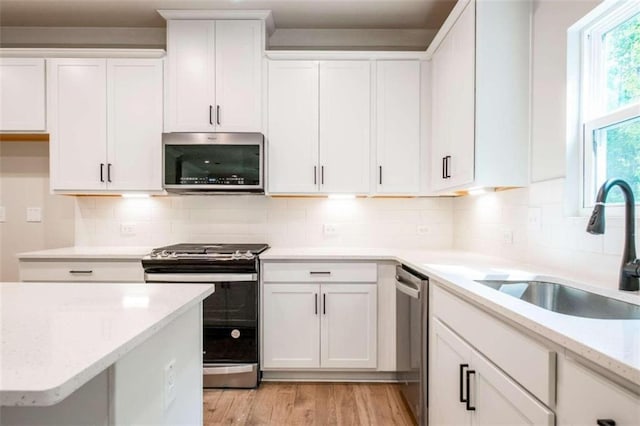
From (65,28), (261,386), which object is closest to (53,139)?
(65,28)

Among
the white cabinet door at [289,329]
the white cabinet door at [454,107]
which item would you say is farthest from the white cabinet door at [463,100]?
the white cabinet door at [289,329]

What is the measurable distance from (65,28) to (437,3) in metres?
3.13

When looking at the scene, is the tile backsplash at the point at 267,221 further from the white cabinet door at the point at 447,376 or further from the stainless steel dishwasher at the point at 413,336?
the white cabinet door at the point at 447,376

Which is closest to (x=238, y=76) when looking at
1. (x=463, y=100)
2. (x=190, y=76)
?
(x=190, y=76)

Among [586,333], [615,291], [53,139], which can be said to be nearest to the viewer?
[586,333]

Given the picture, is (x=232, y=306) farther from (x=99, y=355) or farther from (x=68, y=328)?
(x=99, y=355)

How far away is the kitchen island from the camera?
0.58 metres

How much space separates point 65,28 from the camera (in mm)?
3062

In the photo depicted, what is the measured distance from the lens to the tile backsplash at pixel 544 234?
144 centimetres

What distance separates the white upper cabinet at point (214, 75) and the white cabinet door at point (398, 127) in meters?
0.95

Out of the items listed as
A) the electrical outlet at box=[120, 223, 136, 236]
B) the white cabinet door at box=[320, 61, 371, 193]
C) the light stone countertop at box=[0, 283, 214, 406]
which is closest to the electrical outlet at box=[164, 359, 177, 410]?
the light stone countertop at box=[0, 283, 214, 406]

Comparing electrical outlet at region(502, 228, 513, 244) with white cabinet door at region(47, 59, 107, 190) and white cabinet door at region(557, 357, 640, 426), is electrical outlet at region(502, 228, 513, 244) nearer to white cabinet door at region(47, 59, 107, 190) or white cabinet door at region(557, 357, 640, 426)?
white cabinet door at region(557, 357, 640, 426)

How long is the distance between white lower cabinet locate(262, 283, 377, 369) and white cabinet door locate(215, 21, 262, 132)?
1.27 m

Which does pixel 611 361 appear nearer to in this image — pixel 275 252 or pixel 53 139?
pixel 275 252
